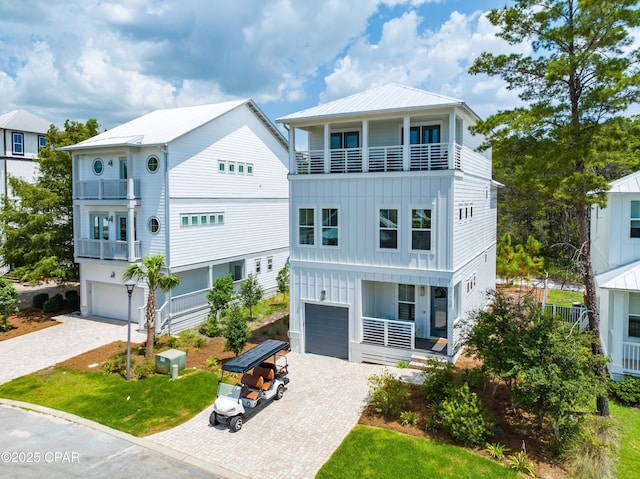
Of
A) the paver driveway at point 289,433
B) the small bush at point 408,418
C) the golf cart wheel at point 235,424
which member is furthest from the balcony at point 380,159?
the golf cart wheel at point 235,424

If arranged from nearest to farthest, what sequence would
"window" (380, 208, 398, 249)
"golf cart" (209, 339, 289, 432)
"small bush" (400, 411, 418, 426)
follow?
"golf cart" (209, 339, 289, 432)
"small bush" (400, 411, 418, 426)
"window" (380, 208, 398, 249)

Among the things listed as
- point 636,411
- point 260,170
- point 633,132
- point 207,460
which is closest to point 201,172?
point 260,170

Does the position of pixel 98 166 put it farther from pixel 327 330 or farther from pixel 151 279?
pixel 327 330

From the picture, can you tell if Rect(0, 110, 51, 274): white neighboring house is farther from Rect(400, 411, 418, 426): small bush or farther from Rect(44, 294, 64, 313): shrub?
Rect(400, 411, 418, 426): small bush

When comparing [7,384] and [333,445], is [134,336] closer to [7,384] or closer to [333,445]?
[7,384]

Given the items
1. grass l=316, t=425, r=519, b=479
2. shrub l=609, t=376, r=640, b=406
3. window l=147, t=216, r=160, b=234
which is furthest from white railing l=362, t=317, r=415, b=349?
window l=147, t=216, r=160, b=234

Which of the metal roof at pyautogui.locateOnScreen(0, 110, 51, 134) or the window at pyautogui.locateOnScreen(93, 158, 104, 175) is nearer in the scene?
the window at pyautogui.locateOnScreen(93, 158, 104, 175)

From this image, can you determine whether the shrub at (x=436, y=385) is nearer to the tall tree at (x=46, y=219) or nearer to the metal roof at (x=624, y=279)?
the metal roof at (x=624, y=279)
